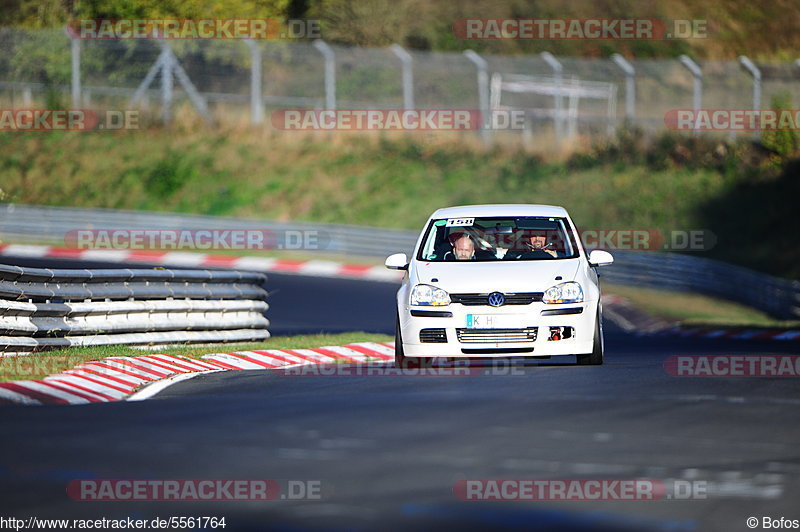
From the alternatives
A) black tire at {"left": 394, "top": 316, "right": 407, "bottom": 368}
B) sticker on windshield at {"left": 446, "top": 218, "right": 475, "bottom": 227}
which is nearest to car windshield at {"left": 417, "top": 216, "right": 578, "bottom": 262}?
sticker on windshield at {"left": 446, "top": 218, "right": 475, "bottom": 227}

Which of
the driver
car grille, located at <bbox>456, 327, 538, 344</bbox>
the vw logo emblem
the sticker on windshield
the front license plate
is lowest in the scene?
car grille, located at <bbox>456, 327, 538, 344</bbox>

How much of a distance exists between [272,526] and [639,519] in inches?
65.7

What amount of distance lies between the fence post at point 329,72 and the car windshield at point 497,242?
2608 centimetres

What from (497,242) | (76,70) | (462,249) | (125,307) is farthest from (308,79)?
(462,249)

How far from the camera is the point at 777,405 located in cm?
1016

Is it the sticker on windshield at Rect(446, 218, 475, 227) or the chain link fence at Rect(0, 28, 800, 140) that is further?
the chain link fence at Rect(0, 28, 800, 140)

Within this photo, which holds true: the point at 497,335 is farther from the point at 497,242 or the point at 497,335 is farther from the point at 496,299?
the point at 497,242

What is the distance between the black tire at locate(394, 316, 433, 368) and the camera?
1322 centimetres

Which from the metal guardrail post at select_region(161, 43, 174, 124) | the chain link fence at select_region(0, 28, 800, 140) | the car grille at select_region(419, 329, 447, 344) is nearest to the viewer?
the car grille at select_region(419, 329, 447, 344)

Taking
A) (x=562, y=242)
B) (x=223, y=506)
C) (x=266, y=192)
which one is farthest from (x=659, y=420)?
(x=266, y=192)

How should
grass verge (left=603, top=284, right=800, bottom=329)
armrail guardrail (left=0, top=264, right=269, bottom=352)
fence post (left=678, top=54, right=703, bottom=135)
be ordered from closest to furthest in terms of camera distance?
armrail guardrail (left=0, top=264, right=269, bottom=352)
grass verge (left=603, top=284, right=800, bottom=329)
fence post (left=678, top=54, right=703, bottom=135)

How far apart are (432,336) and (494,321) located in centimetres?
60

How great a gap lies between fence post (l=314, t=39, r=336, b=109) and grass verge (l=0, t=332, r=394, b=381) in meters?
21.4

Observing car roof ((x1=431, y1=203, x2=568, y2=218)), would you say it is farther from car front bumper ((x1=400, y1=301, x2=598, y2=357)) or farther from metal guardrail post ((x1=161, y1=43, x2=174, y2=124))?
metal guardrail post ((x1=161, y1=43, x2=174, y2=124))
